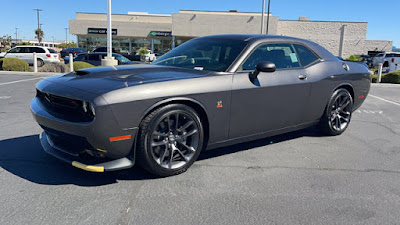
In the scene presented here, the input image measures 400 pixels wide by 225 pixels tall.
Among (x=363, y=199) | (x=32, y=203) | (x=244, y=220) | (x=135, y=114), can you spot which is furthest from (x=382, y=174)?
(x=32, y=203)

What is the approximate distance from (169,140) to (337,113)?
3073mm

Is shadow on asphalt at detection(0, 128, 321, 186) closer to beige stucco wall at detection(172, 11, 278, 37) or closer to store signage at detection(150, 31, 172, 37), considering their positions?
beige stucco wall at detection(172, 11, 278, 37)

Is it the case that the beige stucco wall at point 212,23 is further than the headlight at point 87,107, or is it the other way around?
the beige stucco wall at point 212,23

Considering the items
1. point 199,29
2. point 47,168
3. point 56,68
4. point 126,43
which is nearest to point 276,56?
point 47,168

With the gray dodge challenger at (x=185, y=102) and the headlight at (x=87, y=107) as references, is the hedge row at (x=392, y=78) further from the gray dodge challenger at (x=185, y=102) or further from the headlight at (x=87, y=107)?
the headlight at (x=87, y=107)

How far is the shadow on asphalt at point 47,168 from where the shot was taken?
3.22 m

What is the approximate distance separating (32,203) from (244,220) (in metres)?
1.75

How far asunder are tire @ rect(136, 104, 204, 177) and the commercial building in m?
41.2

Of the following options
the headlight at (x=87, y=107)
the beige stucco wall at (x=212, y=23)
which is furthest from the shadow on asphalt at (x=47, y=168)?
the beige stucco wall at (x=212, y=23)

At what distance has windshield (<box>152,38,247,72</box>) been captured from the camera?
3.90 meters

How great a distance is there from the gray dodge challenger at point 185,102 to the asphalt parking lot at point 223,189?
259 mm

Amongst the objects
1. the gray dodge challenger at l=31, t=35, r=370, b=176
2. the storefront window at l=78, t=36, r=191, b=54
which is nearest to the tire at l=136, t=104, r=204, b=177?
the gray dodge challenger at l=31, t=35, r=370, b=176

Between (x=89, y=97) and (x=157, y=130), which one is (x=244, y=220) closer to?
(x=157, y=130)

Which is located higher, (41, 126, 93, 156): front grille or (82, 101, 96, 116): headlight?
(82, 101, 96, 116): headlight
